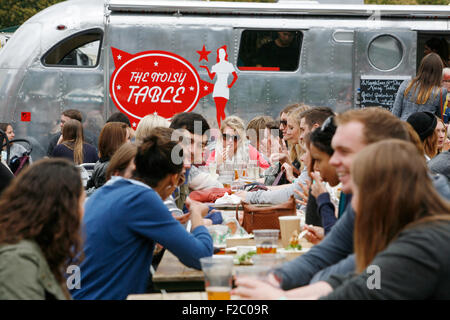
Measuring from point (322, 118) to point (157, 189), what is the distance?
233cm

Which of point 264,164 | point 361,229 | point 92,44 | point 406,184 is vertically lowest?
point 264,164

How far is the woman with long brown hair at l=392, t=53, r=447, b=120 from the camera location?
7695mm

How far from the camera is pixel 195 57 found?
10.6 m

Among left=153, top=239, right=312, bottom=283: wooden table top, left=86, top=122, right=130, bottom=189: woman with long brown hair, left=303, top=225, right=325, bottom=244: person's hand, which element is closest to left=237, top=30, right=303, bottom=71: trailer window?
left=86, top=122, right=130, bottom=189: woman with long brown hair

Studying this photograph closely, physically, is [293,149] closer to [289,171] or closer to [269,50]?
[289,171]

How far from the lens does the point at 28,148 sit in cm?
1048

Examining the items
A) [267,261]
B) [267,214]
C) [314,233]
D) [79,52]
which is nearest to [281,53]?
[79,52]

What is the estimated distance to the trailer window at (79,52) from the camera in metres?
10.7

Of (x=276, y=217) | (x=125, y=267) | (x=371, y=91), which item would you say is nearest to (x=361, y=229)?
(x=125, y=267)

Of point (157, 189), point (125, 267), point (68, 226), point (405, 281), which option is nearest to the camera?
point (405, 281)

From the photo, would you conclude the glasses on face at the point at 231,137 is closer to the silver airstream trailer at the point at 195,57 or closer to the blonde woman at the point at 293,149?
the silver airstream trailer at the point at 195,57

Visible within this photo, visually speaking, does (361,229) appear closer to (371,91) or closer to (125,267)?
(125,267)

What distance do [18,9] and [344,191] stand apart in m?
31.2

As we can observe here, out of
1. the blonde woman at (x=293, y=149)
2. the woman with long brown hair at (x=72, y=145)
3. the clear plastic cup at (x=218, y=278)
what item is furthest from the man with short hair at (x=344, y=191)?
the woman with long brown hair at (x=72, y=145)
